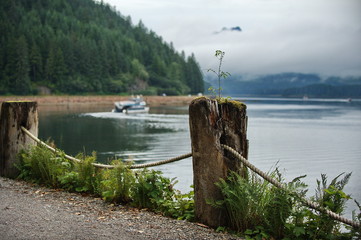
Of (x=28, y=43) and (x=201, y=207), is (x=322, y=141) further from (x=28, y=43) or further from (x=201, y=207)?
(x=28, y=43)

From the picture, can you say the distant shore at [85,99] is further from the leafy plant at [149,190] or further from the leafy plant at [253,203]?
the leafy plant at [253,203]

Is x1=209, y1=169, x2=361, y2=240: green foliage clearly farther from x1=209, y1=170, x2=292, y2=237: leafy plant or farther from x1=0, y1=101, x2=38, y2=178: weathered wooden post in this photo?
x1=0, y1=101, x2=38, y2=178: weathered wooden post

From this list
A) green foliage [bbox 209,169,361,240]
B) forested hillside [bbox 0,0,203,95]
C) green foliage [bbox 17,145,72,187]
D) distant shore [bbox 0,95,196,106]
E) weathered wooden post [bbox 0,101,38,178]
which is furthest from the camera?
forested hillside [bbox 0,0,203,95]

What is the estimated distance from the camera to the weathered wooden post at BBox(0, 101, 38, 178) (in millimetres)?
8227

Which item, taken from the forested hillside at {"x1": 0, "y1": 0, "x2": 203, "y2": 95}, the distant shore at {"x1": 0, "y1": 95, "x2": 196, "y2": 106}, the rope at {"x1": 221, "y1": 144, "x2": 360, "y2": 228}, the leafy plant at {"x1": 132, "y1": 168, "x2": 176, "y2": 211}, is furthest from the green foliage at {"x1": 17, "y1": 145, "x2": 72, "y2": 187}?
the forested hillside at {"x1": 0, "y1": 0, "x2": 203, "y2": 95}

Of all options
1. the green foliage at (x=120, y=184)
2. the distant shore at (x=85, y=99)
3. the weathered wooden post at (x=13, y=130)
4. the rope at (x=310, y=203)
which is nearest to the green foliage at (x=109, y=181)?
the green foliage at (x=120, y=184)

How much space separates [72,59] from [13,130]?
129684 mm

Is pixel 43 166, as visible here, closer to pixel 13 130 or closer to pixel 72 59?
pixel 13 130

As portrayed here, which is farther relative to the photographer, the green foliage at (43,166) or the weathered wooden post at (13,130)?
the weathered wooden post at (13,130)

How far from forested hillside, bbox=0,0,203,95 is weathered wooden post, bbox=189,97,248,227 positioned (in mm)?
113056

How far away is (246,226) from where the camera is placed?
16.9 feet

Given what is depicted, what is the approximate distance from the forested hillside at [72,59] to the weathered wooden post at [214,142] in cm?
11306

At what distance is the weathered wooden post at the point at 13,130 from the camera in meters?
8.23

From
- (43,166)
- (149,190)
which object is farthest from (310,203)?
(43,166)
